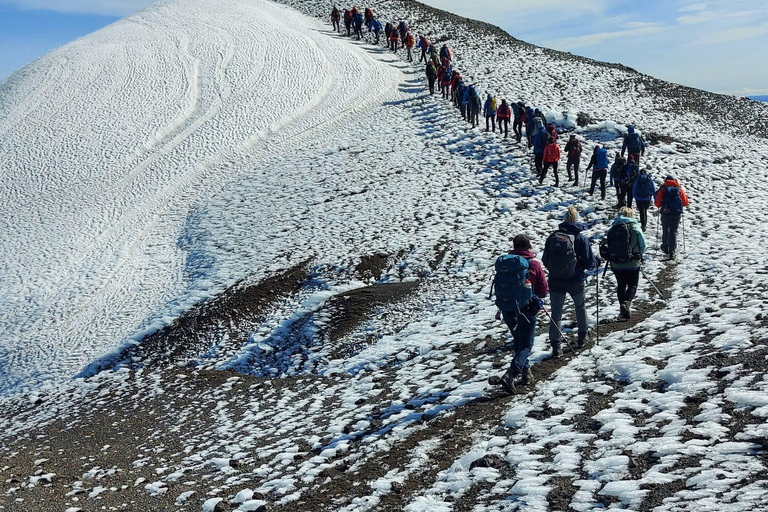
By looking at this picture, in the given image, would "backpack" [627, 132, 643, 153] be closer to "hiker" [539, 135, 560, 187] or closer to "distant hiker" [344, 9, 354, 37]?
"hiker" [539, 135, 560, 187]

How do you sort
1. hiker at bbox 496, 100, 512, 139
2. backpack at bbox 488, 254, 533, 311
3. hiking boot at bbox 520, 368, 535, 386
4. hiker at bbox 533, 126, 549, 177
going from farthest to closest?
hiker at bbox 496, 100, 512, 139 → hiker at bbox 533, 126, 549, 177 → hiking boot at bbox 520, 368, 535, 386 → backpack at bbox 488, 254, 533, 311

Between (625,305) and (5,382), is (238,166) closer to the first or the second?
(5,382)

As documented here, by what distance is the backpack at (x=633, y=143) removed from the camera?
862 inches

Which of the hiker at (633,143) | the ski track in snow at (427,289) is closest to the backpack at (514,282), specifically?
the ski track in snow at (427,289)

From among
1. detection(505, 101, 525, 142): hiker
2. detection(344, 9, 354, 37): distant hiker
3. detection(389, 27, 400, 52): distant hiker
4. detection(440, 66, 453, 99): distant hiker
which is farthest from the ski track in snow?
detection(344, 9, 354, 37): distant hiker

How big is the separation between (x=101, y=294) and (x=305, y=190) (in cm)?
853

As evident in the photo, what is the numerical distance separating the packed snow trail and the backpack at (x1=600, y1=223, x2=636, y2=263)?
35.2 ft

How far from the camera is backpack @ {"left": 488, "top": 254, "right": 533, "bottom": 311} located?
859 cm

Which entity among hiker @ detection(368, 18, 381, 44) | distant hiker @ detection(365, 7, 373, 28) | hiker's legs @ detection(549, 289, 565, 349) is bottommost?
hiker's legs @ detection(549, 289, 565, 349)

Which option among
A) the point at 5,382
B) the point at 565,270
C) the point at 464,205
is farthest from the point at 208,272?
the point at 565,270

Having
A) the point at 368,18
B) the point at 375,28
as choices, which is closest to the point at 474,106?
the point at 375,28

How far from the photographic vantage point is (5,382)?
50.7ft

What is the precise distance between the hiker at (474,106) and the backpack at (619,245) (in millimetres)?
18445

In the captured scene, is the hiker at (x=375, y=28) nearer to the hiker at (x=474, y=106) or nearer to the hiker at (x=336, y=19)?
the hiker at (x=336, y=19)
